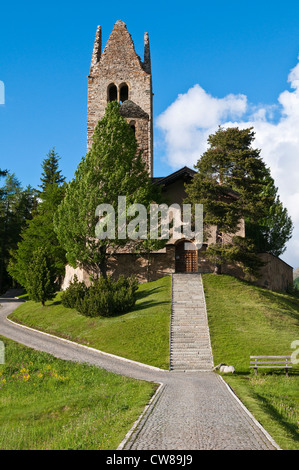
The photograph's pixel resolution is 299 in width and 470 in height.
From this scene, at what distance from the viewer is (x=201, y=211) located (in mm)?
32438

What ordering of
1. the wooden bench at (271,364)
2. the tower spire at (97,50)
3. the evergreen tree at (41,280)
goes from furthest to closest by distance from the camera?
the tower spire at (97,50) → the evergreen tree at (41,280) → the wooden bench at (271,364)

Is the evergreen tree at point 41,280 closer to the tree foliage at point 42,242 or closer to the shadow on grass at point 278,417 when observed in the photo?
the tree foliage at point 42,242

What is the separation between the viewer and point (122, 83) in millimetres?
43969

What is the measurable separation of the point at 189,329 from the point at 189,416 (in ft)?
44.3

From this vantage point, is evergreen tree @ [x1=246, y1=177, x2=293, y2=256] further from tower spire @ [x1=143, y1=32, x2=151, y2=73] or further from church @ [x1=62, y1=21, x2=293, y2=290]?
tower spire @ [x1=143, y1=32, x2=151, y2=73]

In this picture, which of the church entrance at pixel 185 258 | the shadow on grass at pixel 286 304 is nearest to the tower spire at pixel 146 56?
the church entrance at pixel 185 258

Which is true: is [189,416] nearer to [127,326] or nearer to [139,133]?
[127,326]

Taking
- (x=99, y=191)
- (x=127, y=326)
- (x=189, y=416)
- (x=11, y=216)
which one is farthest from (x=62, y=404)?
(x=11, y=216)

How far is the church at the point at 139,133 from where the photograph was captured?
35.2 meters

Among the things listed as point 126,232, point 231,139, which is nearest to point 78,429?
point 126,232

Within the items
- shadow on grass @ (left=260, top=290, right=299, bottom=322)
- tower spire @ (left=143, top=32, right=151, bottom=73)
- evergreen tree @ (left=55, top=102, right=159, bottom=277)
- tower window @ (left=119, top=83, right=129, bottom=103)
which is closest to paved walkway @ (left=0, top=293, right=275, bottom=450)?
shadow on grass @ (left=260, top=290, right=299, bottom=322)

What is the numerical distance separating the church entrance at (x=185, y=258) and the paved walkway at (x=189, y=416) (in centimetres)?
1700

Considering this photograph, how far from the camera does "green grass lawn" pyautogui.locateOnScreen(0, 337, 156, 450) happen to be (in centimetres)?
920

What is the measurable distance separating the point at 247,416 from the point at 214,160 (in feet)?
82.1
